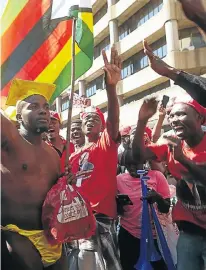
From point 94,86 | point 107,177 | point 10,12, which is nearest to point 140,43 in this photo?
point 94,86

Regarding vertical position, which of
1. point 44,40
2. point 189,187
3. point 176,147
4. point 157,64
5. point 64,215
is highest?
point 44,40

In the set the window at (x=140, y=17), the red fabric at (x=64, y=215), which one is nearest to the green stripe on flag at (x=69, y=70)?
the red fabric at (x=64, y=215)

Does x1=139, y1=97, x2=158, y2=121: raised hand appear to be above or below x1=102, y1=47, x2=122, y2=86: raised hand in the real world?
below

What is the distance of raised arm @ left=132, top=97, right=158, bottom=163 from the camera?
3.50m

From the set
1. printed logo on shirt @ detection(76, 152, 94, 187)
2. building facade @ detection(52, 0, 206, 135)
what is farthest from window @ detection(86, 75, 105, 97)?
printed logo on shirt @ detection(76, 152, 94, 187)

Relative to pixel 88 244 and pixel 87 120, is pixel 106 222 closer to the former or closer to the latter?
pixel 88 244

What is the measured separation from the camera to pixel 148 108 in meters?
3.54

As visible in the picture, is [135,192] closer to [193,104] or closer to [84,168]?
[84,168]

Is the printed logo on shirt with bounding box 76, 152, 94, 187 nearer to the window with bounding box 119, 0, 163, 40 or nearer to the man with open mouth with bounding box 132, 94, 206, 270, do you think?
the man with open mouth with bounding box 132, 94, 206, 270

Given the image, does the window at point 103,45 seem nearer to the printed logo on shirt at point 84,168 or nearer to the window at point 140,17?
the window at point 140,17

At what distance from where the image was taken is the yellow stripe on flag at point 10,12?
389 cm

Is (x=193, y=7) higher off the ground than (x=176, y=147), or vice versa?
(x=193, y=7)

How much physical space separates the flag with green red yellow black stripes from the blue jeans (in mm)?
1554

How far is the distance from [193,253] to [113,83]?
4.44 ft
